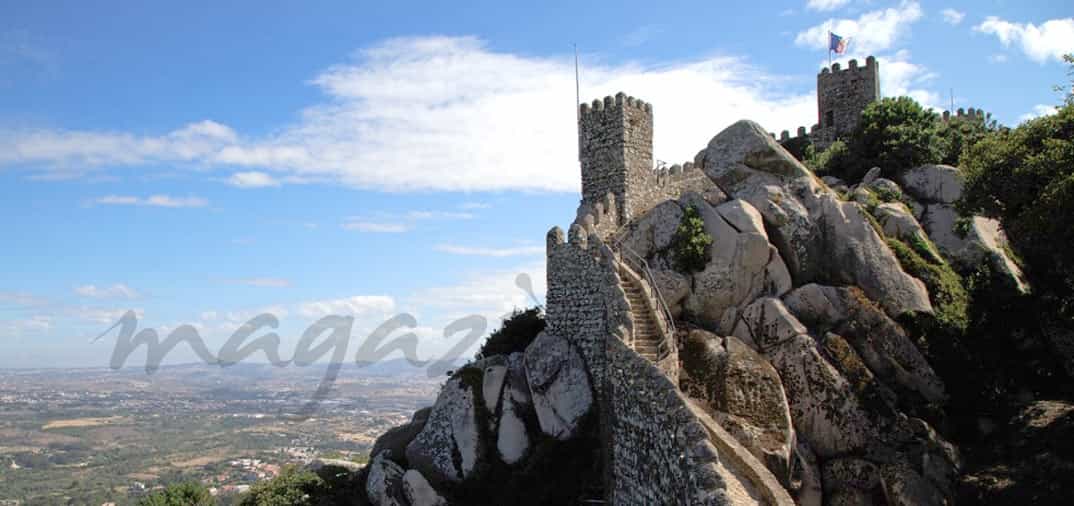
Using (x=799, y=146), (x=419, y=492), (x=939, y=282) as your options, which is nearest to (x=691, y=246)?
(x=939, y=282)

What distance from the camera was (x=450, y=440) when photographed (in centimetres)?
2480

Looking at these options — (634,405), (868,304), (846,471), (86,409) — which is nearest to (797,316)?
(868,304)

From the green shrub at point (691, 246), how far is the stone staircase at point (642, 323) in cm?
204

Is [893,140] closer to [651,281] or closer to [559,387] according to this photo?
[651,281]

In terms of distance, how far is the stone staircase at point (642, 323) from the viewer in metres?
20.8

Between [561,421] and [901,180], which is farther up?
[901,180]

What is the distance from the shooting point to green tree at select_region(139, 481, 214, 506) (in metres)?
32.5

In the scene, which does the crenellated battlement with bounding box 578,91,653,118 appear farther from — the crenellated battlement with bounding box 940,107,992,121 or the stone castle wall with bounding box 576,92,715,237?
the crenellated battlement with bounding box 940,107,992,121

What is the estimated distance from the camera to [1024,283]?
25.7m

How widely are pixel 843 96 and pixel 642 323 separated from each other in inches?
1039

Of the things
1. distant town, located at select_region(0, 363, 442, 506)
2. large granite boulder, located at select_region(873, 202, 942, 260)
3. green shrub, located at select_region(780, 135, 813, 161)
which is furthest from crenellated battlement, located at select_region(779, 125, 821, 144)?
distant town, located at select_region(0, 363, 442, 506)

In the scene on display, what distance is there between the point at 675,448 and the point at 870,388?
10479mm

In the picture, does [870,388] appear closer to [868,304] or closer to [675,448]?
[868,304]

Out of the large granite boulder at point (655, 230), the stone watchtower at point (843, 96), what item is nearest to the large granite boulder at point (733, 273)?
the large granite boulder at point (655, 230)
